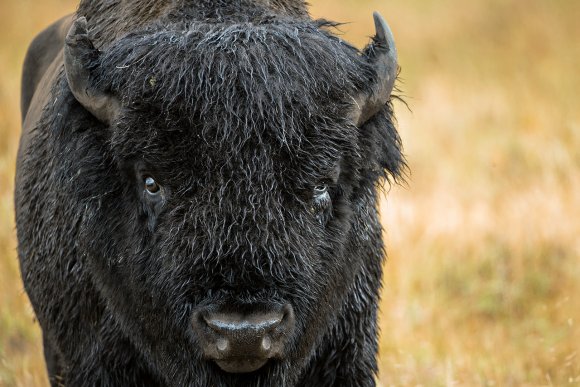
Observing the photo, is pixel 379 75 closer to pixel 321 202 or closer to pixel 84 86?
pixel 321 202

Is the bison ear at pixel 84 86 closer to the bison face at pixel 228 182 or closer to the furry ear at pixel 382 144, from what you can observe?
the bison face at pixel 228 182

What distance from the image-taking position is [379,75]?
406 cm

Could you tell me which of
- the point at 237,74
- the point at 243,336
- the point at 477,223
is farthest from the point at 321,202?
the point at 477,223

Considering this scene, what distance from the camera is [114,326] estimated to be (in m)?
4.25

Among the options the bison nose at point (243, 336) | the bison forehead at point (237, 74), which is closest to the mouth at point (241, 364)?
the bison nose at point (243, 336)

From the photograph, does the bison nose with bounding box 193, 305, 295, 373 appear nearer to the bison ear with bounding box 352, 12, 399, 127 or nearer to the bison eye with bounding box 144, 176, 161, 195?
the bison eye with bounding box 144, 176, 161, 195

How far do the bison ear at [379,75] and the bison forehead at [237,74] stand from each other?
0.28ft

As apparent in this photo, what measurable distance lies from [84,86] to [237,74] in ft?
2.28

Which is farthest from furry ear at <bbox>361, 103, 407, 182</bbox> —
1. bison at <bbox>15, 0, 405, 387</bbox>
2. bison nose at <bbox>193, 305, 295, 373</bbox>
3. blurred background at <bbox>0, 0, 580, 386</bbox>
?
bison nose at <bbox>193, 305, 295, 373</bbox>

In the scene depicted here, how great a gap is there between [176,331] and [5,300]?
3779 mm

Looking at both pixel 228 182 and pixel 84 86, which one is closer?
pixel 228 182

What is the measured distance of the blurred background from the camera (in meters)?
6.36

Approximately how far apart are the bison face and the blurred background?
511mm

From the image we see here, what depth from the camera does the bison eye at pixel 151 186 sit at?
3.74m
